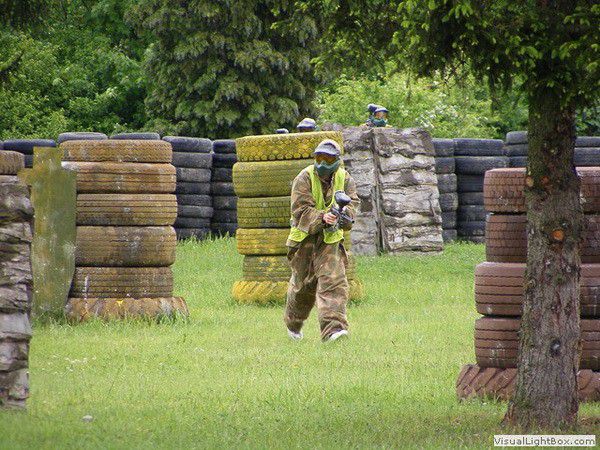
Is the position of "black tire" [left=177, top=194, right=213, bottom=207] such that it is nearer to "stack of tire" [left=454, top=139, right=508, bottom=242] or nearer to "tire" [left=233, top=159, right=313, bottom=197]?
"stack of tire" [left=454, top=139, right=508, bottom=242]

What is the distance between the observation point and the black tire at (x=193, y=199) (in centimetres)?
2542

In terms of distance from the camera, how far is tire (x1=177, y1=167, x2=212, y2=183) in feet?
82.9

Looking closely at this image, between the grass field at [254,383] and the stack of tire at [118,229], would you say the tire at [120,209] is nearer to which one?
the stack of tire at [118,229]

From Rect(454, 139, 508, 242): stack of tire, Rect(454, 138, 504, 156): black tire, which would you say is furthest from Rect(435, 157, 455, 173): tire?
Rect(454, 138, 504, 156): black tire

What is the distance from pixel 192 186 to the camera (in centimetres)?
2542

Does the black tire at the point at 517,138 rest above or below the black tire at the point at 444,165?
above

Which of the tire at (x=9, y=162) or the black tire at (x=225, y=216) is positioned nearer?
the tire at (x=9, y=162)

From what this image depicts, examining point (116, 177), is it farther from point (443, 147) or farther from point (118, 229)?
point (443, 147)

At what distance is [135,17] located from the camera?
1597 inches

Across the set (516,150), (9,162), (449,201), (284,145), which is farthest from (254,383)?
(516,150)

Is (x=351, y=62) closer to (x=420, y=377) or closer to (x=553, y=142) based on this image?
(x=553, y=142)

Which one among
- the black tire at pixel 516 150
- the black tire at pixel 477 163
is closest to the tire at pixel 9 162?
the black tire at pixel 477 163

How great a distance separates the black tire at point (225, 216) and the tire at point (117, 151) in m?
10.2

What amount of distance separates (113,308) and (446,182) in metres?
11.7
